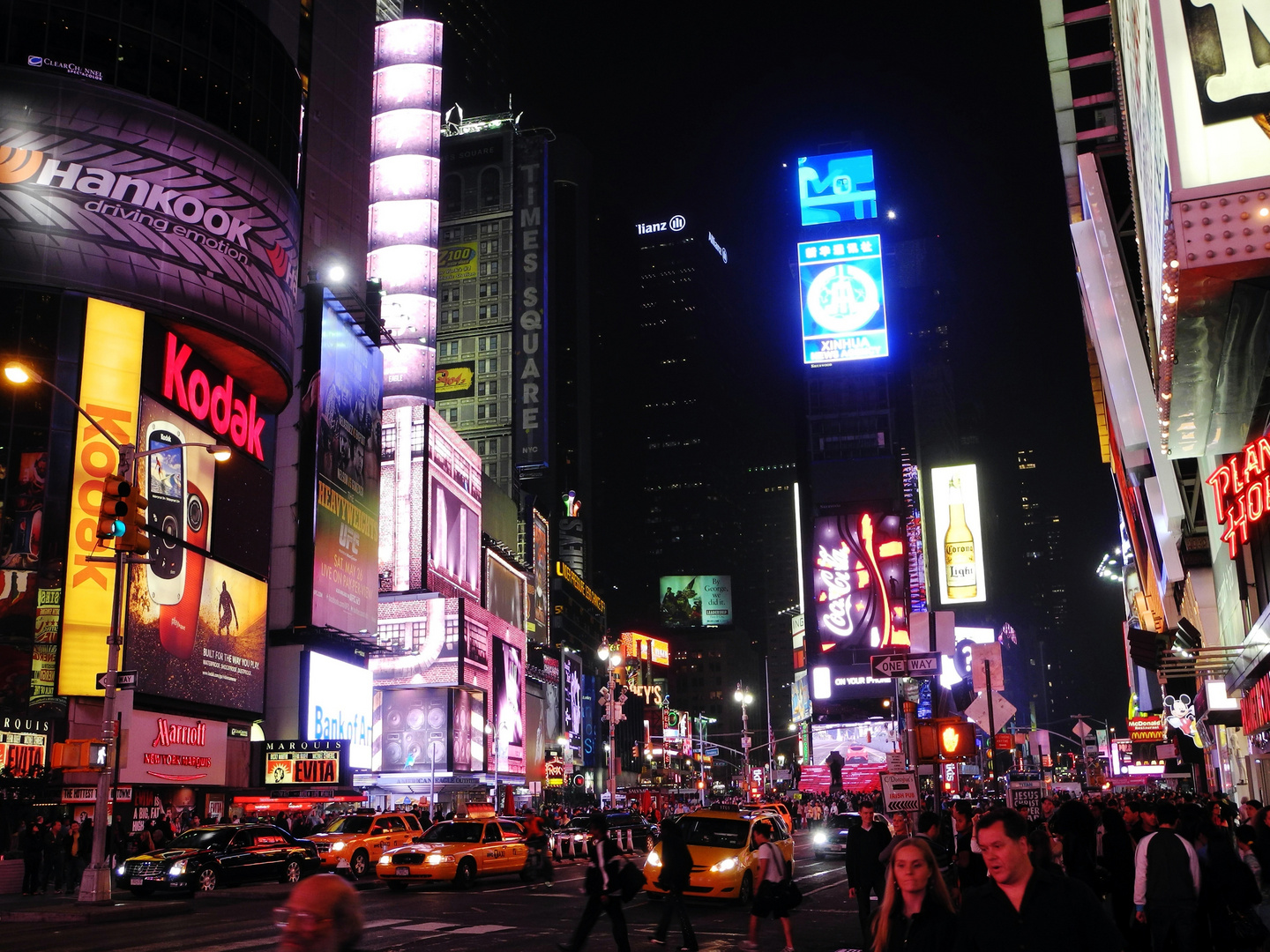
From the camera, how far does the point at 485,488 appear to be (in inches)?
3883

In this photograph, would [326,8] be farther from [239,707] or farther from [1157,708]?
[1157,708]

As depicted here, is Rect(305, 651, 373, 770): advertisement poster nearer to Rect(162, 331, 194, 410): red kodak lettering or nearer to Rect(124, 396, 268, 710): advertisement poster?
Rect(124, 396, 268, 710): advertisement poster

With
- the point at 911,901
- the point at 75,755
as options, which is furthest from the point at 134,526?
the point at 911,901

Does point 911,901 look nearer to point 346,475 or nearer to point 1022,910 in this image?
point 1022,910

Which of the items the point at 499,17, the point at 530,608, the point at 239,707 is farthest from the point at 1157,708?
the point at 499,17

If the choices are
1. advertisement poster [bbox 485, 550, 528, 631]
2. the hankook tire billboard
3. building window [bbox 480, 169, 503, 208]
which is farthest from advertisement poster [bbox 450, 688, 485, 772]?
building window [bbox 480, 169, 503, 208]

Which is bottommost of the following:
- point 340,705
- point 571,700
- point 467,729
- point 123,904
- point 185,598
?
point 123,904

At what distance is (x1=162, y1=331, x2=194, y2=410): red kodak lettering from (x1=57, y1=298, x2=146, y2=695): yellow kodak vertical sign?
1496mm

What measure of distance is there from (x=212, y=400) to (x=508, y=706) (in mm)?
38918

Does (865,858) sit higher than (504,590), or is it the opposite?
(504,590)

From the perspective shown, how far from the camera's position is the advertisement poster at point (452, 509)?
245ft

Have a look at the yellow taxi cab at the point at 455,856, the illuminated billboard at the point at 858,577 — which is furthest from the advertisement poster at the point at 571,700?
the yellow taxi cab at the point at 455,856

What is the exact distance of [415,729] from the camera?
71.2 meters

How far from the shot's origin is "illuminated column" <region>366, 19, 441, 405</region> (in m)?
74.8
